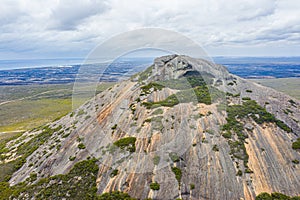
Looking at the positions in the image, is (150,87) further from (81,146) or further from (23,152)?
(23,152)

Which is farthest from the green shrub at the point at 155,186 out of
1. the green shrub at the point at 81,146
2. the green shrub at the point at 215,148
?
the green shrub at the point at 81,146

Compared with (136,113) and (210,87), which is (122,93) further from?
(210,87)

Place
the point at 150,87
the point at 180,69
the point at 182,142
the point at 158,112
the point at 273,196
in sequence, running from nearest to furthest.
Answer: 1. the point at 273,196
2. the point at 182,142
3. the point at 158,112
4. the point at 150,87
5. the point at 180,69

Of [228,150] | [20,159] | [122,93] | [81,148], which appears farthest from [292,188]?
[20,159]

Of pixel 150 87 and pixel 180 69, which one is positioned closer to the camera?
pixel 150 87

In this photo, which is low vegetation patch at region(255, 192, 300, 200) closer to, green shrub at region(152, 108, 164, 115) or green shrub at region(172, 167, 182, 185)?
A: green shrub at region(172, 167, 182, 185)

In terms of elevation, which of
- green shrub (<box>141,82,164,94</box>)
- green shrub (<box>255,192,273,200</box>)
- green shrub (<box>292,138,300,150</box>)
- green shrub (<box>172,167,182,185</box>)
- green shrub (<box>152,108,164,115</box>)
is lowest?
green shrub (<box>255,192,273,200</box>)

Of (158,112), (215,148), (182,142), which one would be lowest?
(215,148)

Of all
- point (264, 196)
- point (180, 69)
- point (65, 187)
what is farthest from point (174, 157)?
point (180, 69)

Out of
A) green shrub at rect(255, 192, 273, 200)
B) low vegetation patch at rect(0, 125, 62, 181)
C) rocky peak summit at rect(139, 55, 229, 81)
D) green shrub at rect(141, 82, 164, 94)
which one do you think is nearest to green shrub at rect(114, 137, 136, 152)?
green shrub at rect(141, 82, 164, 94)
